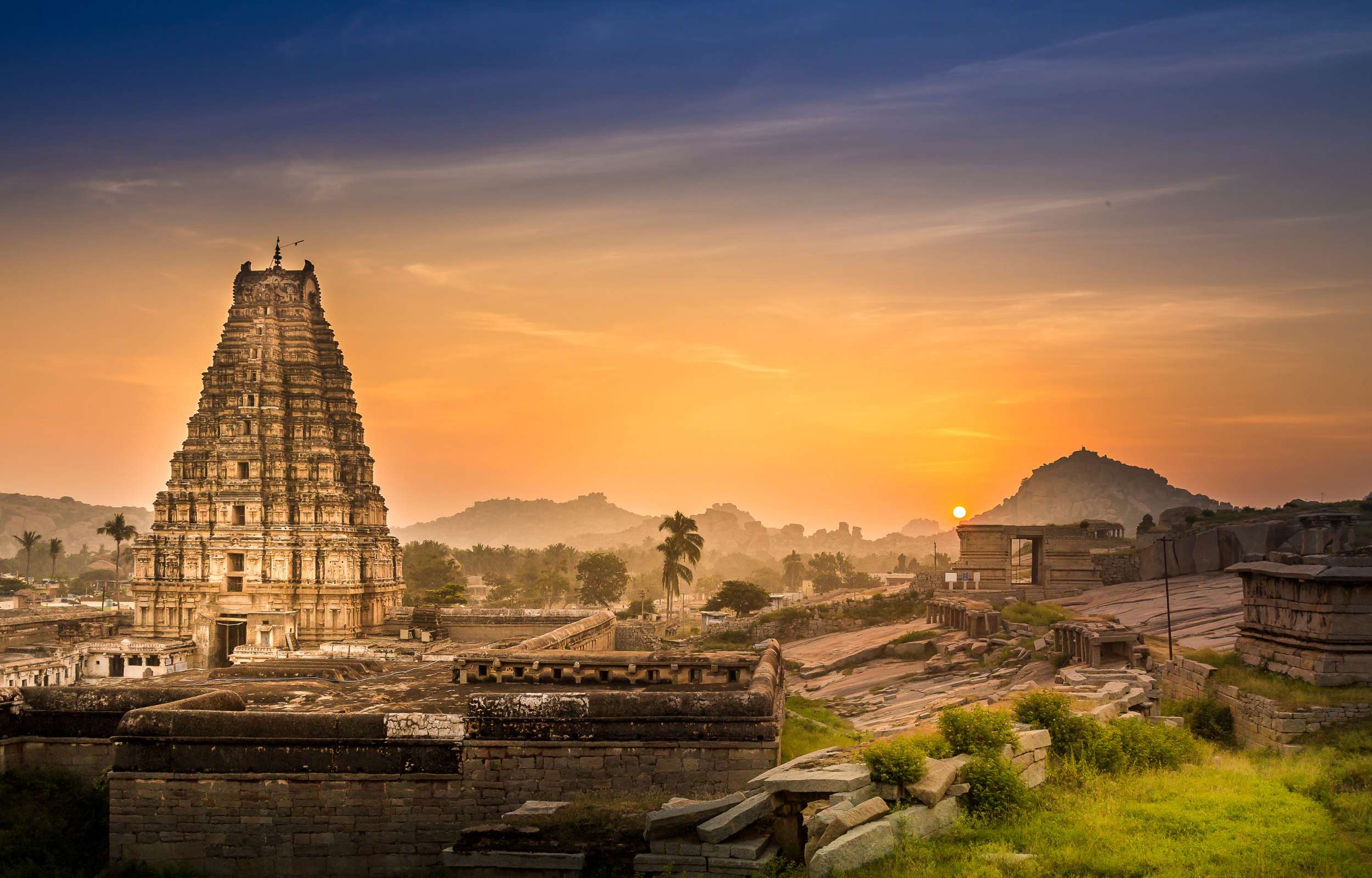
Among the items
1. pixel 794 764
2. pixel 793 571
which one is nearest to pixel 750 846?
pixel 794 764

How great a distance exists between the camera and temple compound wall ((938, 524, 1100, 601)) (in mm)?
44156

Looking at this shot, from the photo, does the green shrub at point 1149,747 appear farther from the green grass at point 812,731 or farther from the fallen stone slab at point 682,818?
the fallen stone slab at point 682,818

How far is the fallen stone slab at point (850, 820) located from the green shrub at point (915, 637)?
90.6ft

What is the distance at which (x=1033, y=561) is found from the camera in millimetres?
46969

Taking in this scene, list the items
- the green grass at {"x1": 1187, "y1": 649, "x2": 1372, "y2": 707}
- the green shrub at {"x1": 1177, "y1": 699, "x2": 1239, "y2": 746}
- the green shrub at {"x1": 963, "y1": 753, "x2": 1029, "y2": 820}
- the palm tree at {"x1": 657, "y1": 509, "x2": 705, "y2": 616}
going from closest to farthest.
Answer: the green shrub at {"x1": 963, "y1": 753, "x2": 1029, "y2": 820}
the green grass at {"x1": 1187, "y1": 649, "x2": 1372, "y2": 707}
the green shrub at {"x1": 1177, "y1": 699, "x2": 1239, "y2": 746}
the palm tree at {"x1": 657, "y1": 509, "x2": 705, "y2": 616}

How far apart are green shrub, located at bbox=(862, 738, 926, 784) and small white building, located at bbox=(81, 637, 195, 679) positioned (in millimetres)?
41524

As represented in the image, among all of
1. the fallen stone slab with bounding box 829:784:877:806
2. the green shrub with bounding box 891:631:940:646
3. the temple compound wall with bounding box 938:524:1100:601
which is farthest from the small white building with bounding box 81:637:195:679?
the fallen stone slab with bounding box 829:784:877:806

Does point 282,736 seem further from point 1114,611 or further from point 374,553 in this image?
point 374,553

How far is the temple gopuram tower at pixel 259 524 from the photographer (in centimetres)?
4666

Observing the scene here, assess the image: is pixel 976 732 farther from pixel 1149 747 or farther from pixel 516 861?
pixel 516 861

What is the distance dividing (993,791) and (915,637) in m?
27.5

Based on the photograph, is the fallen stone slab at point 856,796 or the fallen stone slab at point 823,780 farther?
the fallen stone slab at point 823,780

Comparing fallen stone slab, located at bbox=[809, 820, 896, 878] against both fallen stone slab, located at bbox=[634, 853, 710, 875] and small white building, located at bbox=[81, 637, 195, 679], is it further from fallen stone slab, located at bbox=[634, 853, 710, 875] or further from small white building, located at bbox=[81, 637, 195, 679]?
small white building, located at bbox=[81, 637, 195, 679]

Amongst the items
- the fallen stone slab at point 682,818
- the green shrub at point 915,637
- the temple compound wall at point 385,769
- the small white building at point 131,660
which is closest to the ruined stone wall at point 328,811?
the temple compound wall at point 385,769
